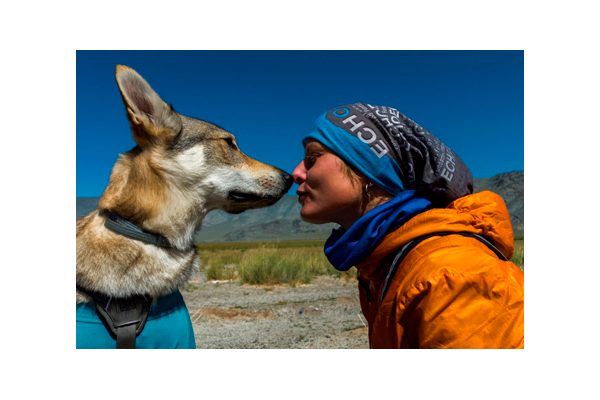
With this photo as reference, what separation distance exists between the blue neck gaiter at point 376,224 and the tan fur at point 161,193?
3.41 feet

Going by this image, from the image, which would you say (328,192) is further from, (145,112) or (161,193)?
(145,112)

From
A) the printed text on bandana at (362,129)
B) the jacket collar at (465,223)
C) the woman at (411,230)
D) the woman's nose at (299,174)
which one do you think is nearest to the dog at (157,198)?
the woman's nose at (299,174)

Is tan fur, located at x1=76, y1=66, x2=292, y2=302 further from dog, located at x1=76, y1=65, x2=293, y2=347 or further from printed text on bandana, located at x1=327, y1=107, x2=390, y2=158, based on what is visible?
printed text on bandana, located at x1=327, y1=107, x2=390, y2=158

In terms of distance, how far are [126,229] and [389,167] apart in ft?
5.49

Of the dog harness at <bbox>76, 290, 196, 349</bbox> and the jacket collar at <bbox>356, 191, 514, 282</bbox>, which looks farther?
the dog harness at <bbox>76, 290, 196, 349</bbox>

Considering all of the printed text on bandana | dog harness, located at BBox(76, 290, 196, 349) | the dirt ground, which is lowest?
the dirt ground

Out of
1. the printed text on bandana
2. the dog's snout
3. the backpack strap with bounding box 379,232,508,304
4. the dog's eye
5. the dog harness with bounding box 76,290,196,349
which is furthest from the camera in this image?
the dog's eye

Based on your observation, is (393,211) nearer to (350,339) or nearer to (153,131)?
(153,131)

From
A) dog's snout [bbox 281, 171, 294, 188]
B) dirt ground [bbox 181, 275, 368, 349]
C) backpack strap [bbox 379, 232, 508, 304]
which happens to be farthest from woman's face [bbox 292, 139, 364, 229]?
dirt ground [bbox 181, 275, 368, 349]

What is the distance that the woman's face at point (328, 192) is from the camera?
2.09 meters

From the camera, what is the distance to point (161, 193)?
2.53 meters

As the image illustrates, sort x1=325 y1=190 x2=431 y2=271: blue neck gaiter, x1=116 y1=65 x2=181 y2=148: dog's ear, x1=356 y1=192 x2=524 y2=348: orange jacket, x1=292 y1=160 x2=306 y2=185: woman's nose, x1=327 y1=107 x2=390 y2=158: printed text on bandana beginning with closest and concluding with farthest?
x1=356 y1=192 x2=524 y2=348: orange jacket, x1=325 y1=190 x2=431 y2=271: blue neck gaiter, x1=327 y1=107 x2=390 y2=158: printed text on bandana, x1=292 y1=160 x2=306 y2=185: woman's nose, x1=116 y1=65 x2=181 y2=148: dog's ear

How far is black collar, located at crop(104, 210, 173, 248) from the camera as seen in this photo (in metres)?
2.36
